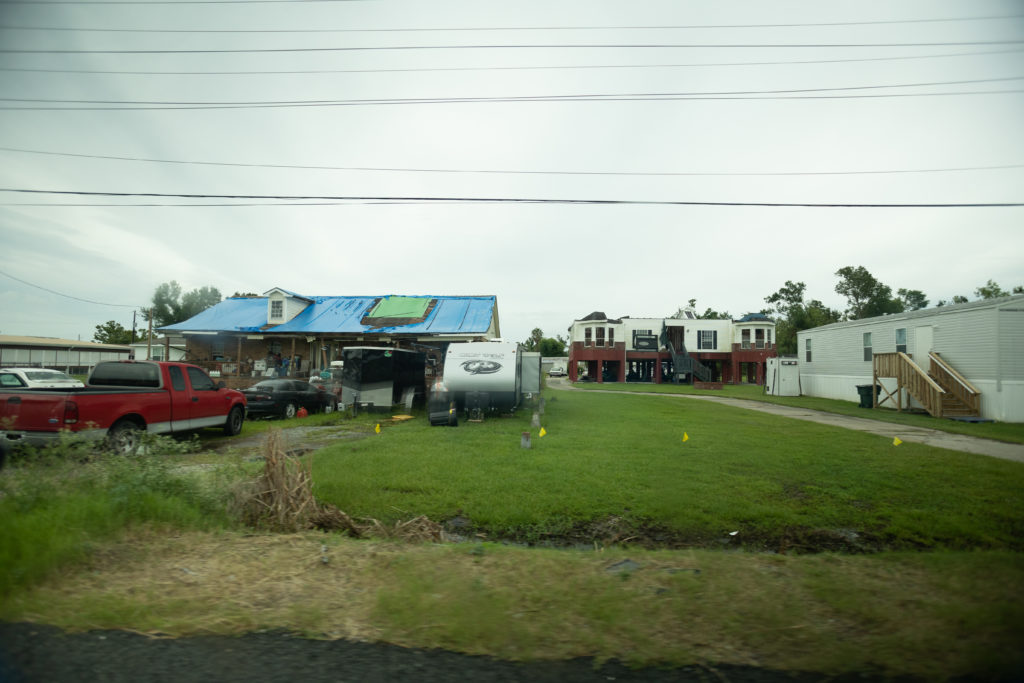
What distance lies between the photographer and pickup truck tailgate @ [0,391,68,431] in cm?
746

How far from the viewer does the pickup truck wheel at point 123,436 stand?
8133 millimetres

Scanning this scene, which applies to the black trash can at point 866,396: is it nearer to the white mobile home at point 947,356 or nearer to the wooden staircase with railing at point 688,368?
the white mobile home at point 947,356

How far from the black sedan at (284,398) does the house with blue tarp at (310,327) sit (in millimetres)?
5563

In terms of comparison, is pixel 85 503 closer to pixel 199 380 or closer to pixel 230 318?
pixel 199 380

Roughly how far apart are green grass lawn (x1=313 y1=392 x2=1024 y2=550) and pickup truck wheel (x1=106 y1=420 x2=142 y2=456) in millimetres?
3129

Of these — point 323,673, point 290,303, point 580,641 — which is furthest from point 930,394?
point 290,303

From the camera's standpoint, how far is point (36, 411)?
752 centimetres

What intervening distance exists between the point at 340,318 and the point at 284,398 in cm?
1008

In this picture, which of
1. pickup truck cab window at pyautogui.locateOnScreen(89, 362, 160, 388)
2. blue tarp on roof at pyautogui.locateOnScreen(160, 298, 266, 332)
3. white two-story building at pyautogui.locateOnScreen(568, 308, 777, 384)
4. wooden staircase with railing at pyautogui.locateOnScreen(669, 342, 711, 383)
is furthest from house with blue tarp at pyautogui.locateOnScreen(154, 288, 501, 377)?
wooden staircase with railing at pyautogui.locateOnScreen(669, 342, 711, 383)

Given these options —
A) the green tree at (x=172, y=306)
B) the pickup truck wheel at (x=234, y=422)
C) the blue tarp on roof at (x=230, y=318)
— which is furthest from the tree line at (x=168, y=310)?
the pickup truck wheel at (x=234, y=422)

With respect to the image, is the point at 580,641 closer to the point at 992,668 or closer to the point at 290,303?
the point at 992,668

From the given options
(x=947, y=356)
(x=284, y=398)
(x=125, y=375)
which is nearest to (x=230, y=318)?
(x=284, y=398)

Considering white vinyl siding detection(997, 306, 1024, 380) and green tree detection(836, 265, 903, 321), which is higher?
green tree detection(836, 265, 903, 321)

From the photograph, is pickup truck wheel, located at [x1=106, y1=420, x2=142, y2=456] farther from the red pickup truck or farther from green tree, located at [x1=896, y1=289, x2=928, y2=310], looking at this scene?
green tree, located at [x1=896, y1=289, x2=928, y2=310]
